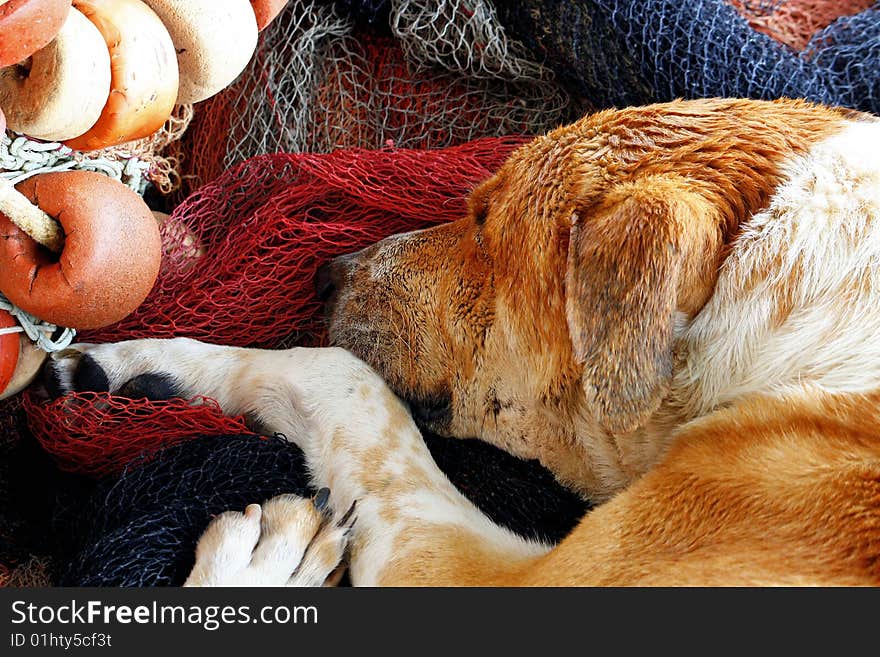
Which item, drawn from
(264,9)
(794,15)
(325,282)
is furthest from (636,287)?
(794,15)

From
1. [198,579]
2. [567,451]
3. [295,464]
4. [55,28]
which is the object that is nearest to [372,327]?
[295,464]

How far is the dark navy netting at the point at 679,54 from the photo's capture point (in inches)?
94.7

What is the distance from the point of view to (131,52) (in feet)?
5.44

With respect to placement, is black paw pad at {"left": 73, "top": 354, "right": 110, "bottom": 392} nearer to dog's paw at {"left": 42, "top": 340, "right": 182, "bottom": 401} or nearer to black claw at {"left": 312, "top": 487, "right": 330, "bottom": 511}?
dog's paw at {"left": 42, "top": 340, "right": 182, "bottom": 401}

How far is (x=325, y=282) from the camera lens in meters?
2.29

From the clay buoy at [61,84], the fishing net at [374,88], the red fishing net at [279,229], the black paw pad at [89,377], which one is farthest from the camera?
the fishing net at [374,88]

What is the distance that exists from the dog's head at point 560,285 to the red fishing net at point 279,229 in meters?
0.11

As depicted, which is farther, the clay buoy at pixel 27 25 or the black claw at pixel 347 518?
the black claw at pixel 347 518

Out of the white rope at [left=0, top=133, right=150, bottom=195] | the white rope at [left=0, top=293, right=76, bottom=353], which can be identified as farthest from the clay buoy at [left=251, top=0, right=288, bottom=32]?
the white rope at [left=0, top=293, right=76, bottom=353]

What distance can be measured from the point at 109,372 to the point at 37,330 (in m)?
0.22

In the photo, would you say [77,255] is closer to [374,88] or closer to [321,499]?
[321,499]

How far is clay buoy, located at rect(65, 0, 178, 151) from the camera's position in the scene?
1646mm

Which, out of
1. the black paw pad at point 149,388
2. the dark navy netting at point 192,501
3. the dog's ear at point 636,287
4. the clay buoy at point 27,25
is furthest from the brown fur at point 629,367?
the clay buoy at point 27,25

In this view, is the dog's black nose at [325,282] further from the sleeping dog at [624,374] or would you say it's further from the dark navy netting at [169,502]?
the dark navy netting at [169,502]
